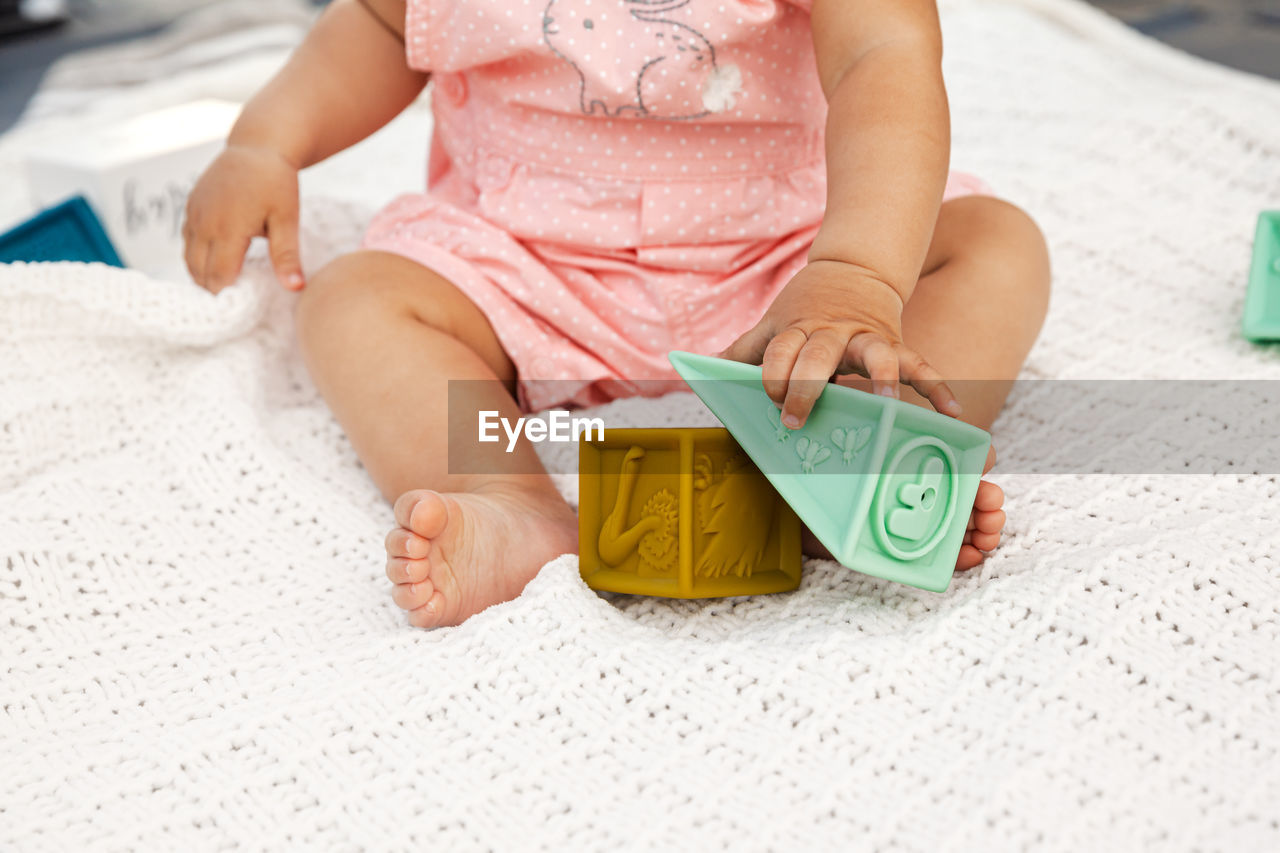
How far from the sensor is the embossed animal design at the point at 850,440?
0.50 metres

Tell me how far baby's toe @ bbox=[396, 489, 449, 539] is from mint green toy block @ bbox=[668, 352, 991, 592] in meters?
0.14

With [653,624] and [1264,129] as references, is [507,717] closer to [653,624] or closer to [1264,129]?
[653,624]

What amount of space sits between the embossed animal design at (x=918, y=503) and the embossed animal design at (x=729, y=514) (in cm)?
8

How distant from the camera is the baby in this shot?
639 millimetres

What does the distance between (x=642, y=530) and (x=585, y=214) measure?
1.02 feet

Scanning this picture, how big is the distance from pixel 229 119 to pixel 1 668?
2.39ft

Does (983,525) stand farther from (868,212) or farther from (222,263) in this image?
(222,263)

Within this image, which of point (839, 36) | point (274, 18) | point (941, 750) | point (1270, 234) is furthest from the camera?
point (274, 18)

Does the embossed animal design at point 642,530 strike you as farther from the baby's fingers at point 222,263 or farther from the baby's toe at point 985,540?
the baby's fingers at point 222,263

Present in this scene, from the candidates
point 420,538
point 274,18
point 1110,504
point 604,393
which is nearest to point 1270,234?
point 1110,504

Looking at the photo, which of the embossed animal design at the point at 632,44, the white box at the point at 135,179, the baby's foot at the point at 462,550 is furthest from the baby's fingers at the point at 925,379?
the white box at the point at 135,179

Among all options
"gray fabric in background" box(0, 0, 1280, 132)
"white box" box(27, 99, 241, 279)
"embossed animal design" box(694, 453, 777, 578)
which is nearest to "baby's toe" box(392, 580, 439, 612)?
"embossed animal design" box(694, 453, 777, 578)

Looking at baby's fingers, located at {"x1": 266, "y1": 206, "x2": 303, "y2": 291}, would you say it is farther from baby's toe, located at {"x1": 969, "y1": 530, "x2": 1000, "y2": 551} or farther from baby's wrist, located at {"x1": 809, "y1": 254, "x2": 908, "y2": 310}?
baby's toe, located at {"x1": 969, "y1": 530, "x2": 1000, "y2": 551}

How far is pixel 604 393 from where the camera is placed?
2.70 ft
